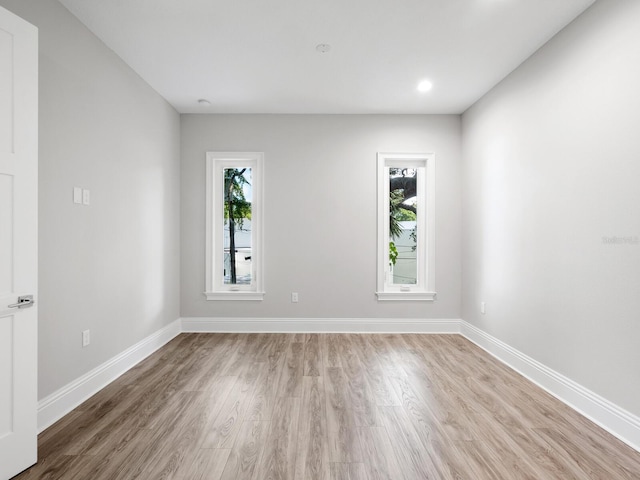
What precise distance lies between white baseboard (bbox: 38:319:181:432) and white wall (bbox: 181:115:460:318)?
946mm

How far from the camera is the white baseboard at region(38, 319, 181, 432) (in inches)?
Answer: 90.7

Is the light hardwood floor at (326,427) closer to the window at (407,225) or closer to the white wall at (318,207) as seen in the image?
the white wall at (318,207)

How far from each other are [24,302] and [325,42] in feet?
8.72

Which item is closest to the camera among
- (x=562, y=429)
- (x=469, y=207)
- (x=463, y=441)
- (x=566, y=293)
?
(x=463, y=441)

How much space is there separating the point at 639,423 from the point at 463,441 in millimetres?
980

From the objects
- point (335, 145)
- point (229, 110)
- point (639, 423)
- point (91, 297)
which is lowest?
point (639, 423)

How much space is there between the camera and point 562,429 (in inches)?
89.1

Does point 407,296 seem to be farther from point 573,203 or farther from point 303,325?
point 573,203

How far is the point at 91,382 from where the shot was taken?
2.76 meters

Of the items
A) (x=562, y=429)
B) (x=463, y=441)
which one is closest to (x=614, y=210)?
(x=562, y=429)

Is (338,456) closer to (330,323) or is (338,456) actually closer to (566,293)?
(566,293)

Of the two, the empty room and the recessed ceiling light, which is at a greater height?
the recessed ceiling light

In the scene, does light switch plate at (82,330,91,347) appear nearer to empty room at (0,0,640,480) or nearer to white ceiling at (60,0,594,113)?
Answer: empty room at (0,0,640,480)

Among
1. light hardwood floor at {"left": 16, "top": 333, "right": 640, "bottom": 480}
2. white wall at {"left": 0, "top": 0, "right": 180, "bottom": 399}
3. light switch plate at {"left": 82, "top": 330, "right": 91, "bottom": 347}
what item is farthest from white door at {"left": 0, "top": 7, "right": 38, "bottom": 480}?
light switch plate at {"left": 82, "top": 330, "right": 91, "bottom": 347}
